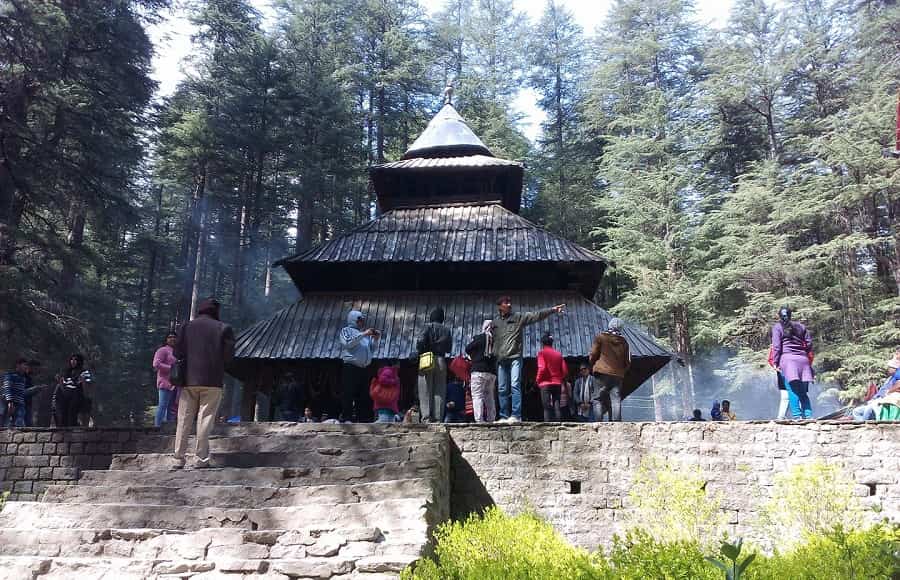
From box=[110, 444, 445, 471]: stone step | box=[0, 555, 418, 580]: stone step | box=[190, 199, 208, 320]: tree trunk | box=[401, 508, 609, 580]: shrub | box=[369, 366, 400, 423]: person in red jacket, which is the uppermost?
box=[190, 199, 208, 320]: tree trunk

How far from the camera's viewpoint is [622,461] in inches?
312

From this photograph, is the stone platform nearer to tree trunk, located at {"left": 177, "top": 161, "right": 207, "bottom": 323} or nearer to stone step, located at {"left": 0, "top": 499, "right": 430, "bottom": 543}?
stone step, located at {"left": 0, "top": 499, "right": 430, "bottom": 543}

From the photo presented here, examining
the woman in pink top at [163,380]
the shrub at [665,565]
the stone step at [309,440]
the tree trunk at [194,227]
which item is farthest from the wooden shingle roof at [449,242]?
the tree trunk at [194,227]

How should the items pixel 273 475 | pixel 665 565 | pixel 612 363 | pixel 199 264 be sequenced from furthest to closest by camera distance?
pixel 199 264 < pixel 612 363 < pixel 273 475 < pixel 665 565

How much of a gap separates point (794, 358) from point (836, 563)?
4994mm

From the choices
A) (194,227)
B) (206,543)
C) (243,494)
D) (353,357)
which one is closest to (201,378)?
(243,494)

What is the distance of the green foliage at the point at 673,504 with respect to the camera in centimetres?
667

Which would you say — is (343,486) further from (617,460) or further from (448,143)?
(448,143)

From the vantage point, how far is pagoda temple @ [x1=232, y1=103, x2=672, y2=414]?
12.7 meters

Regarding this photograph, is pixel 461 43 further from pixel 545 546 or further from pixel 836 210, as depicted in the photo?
pixel 545 546

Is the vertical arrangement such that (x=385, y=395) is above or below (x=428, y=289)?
below

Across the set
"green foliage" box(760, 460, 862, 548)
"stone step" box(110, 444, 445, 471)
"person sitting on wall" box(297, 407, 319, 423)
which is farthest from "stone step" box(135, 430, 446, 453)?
"person sitting on wall" box(297, 407, 319, 423)

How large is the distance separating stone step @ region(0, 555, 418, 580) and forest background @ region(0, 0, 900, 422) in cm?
1145

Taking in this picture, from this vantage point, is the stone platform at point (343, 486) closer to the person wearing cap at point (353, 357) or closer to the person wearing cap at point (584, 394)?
the person wearing cap at point (353, 357)
